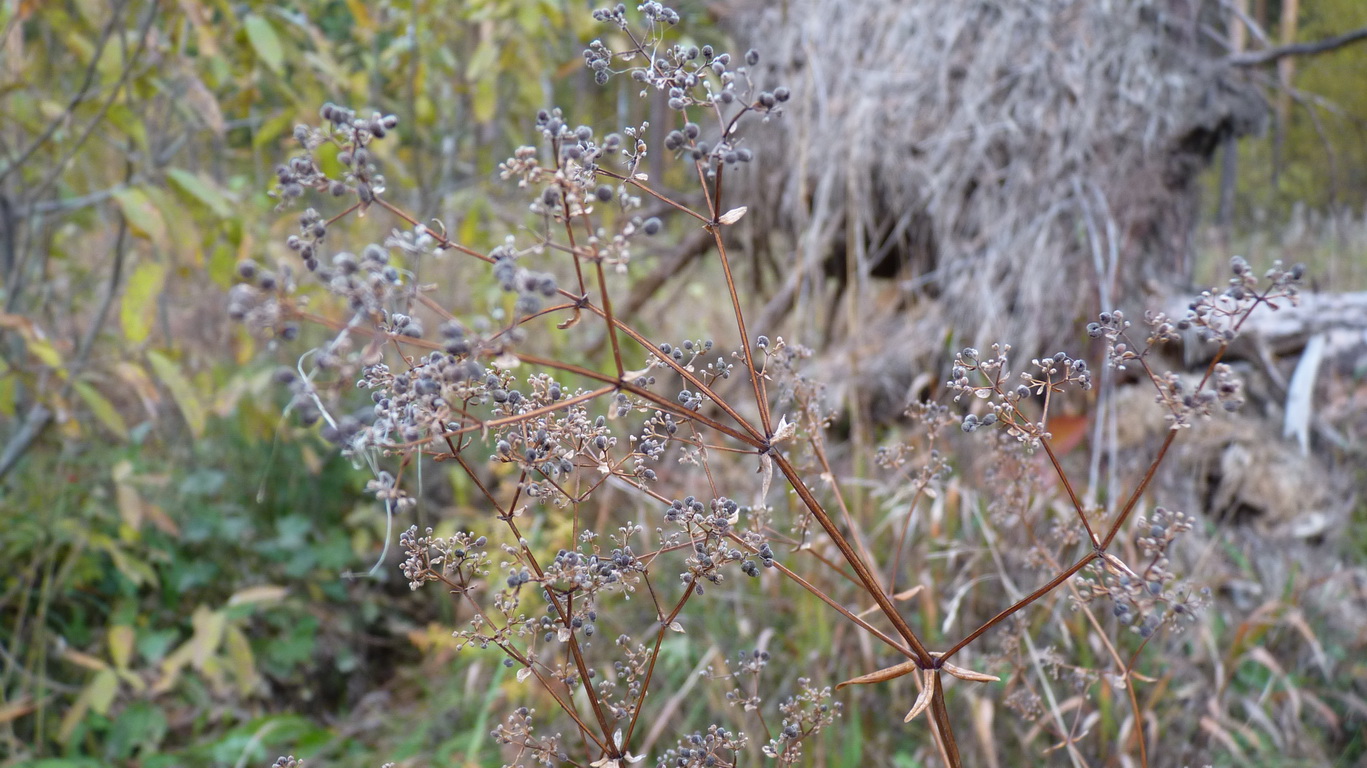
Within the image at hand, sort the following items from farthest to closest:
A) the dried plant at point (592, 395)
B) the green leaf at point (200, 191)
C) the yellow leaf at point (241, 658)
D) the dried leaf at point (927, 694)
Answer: the yellow leaf at point (241, 658), the green leaf at point (200, 191), the dried leaf at point (927, 694), the dried plant at point (592, 395)

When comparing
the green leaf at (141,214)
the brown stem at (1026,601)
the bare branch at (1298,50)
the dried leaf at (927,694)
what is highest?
the bare branch at (1298,50)

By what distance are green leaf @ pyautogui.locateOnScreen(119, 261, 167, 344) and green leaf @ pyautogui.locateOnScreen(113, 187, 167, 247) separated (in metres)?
0.11

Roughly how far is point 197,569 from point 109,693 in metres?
0.72

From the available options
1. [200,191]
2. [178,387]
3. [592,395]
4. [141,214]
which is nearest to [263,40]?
[200,191]

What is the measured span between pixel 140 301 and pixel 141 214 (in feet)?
0.69

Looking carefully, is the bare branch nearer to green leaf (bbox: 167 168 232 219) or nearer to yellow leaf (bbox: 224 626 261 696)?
green leaf (bbox: 167 168 232 219)

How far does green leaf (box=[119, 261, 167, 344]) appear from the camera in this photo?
1945 millimetres

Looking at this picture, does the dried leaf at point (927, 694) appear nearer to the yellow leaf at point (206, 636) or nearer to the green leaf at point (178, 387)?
the green leaf at point (178, 387)

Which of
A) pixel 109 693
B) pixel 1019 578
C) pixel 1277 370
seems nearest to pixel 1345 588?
pixel 1277 370

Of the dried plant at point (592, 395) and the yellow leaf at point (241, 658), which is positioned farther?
the yellow leaf at point (241, 658)

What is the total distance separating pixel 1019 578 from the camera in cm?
210

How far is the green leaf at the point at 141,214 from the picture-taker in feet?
6.08

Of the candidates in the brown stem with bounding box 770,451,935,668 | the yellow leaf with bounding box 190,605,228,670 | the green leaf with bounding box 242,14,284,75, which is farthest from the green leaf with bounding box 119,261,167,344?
the brown stem with bounding box 770,451,935,668

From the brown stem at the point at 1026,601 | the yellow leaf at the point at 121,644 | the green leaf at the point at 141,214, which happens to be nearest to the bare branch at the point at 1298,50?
the brown stem at the point at 1026,601
